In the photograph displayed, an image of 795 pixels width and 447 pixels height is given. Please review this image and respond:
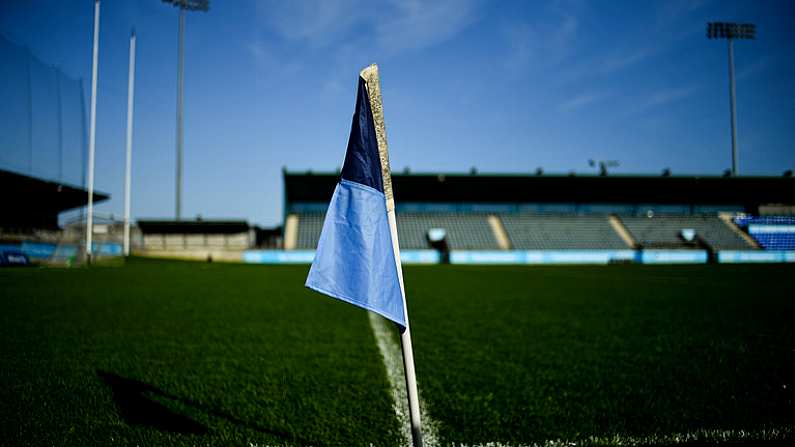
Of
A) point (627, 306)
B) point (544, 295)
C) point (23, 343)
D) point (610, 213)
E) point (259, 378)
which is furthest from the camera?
point (610, 213)

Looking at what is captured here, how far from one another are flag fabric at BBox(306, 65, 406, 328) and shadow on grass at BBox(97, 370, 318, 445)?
0.96m

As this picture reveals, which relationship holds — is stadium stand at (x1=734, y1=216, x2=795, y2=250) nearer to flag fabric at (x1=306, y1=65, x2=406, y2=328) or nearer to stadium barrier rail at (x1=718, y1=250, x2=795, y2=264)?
stadium barrier rail at (x1=718, y1=250, x2=795, y2=264)

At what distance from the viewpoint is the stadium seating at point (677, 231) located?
3275 centimetres

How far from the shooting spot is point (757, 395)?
8.73 feet

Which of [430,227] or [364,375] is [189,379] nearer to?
[364,375]

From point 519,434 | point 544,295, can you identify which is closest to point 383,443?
point 519,434

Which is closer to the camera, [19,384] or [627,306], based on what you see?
[19,384]

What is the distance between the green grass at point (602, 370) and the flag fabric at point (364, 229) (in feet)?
3.37

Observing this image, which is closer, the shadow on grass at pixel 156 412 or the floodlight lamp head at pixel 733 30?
the shadow on grass at pixel 156 412

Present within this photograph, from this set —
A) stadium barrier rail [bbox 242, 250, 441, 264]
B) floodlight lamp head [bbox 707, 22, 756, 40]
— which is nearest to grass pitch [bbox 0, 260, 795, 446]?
stadium barrier rail [bbox 242, 250, 441, 264]

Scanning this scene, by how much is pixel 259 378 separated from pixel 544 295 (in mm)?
6852

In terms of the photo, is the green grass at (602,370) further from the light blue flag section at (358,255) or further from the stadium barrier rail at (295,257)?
the stadium barrier rail at (295,257)

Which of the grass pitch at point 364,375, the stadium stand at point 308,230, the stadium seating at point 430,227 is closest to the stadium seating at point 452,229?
the stadium seating at point 430,227

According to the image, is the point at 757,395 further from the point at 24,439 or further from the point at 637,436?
the point at 24,439
